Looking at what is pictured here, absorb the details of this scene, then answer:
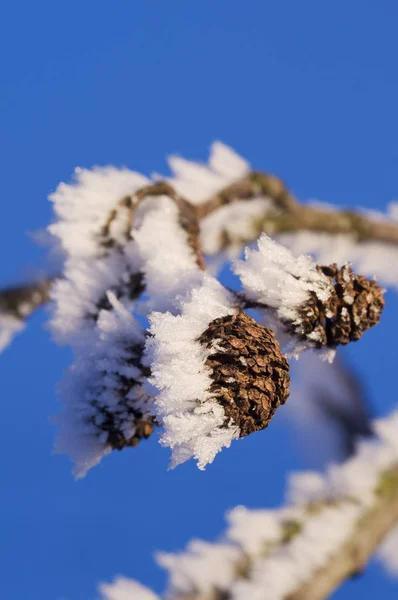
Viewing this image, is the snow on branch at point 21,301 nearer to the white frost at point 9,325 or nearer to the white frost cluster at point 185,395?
the white frost at point 9,325

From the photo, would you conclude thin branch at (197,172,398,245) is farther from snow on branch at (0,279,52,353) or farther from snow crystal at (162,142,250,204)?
snow on branch at (0,279,52,353)

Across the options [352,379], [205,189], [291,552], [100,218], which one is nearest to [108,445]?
[100,218]

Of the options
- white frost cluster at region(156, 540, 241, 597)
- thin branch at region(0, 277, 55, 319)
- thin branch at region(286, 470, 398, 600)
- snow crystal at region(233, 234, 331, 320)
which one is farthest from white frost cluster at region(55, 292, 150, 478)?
white frost cluster at region(156, 540, 241, 597)

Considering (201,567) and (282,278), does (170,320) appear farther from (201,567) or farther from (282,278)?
(201,567)

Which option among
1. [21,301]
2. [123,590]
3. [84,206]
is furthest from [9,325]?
[123,590]

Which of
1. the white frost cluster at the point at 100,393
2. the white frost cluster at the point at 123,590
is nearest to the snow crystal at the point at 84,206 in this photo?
the white frost cluster at the point at 100,393
